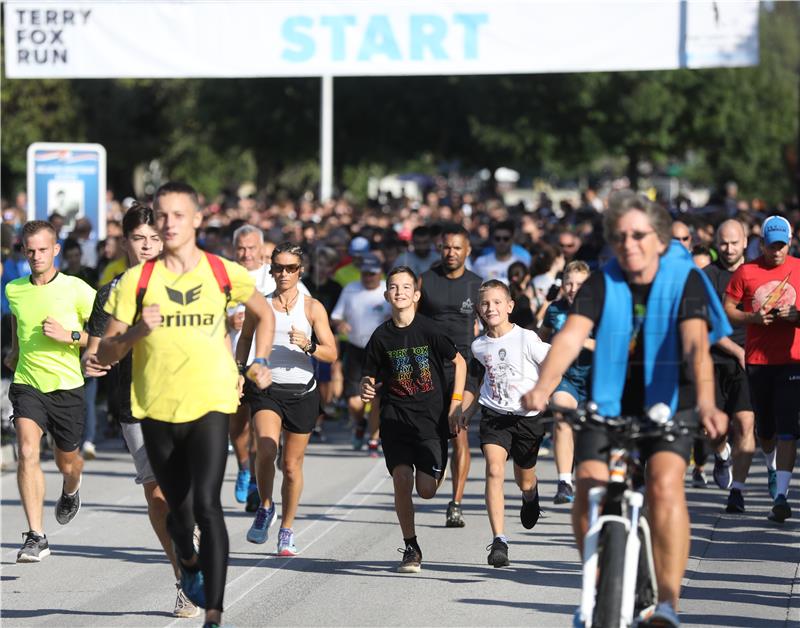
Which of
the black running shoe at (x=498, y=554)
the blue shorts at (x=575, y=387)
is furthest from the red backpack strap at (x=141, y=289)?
the blue shorts at (x=575, y=387)

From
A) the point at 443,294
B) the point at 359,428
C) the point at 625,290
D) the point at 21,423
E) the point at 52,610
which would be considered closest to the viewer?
the point at 625,290

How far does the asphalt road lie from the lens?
8398 mm

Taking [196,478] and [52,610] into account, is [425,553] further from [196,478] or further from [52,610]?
[196,478]

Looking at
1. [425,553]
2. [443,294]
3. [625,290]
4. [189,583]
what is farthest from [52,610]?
[443,294]

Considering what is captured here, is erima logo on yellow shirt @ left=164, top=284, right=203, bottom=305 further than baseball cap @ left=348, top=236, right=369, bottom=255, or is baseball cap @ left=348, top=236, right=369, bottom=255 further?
baseball cap @ left=348, top=236, right=369, bottom=255

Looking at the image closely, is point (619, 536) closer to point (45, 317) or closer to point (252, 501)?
point (45, 317)

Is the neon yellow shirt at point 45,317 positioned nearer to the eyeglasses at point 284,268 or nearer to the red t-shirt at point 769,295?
the eyeglasses at point 284,268

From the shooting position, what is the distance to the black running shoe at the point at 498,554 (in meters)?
9.60

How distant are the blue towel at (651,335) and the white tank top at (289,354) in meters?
3.76

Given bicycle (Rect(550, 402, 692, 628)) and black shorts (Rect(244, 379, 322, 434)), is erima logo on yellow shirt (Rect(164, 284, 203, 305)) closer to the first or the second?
bicycle (Rect(550, 402, 692, 628))

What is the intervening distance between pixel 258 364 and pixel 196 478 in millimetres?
585

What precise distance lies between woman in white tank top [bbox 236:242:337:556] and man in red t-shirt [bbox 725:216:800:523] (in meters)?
2.89

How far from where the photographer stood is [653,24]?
2088 cm

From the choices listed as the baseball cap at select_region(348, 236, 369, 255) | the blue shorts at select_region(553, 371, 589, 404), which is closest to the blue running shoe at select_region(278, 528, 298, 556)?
the blue shorts at select_region(553, 371, 589, 404)
